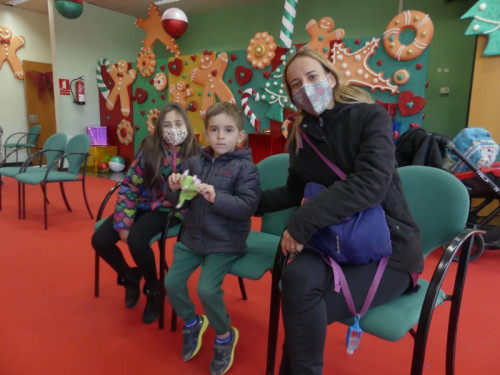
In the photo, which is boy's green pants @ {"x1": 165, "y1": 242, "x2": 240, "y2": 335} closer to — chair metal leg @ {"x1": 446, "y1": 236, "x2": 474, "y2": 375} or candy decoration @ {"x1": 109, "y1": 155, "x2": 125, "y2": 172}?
chair metal leg @ {"x1": 446, "y1": 236, "x2": 474, "y2": 375}

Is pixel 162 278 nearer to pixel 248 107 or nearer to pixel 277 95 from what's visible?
pixel 277 95

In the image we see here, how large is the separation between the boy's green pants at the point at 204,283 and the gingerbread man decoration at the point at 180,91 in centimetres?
466

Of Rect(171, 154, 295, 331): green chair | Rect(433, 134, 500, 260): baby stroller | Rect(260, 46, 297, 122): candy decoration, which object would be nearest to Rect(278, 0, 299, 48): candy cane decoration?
Rect(260, 46, 297, 122): candy decoration

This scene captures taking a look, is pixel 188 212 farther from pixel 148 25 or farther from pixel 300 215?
pixel 148 25

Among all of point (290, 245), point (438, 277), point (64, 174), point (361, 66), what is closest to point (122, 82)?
point (64, 174)

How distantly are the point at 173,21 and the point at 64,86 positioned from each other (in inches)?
93.8

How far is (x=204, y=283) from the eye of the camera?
1422 millimetres

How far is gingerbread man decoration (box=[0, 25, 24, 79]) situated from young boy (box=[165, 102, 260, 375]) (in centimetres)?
749

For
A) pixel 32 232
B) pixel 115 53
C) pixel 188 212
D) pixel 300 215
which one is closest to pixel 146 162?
pixel 188 212

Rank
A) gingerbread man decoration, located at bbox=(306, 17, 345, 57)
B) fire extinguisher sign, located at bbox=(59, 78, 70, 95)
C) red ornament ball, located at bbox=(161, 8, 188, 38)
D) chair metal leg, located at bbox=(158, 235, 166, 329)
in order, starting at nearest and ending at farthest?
1. chair metal leg, located at bbox=(158, 235, 166, 329)
2. gingerbread man decoration, located at bbox=(306, 17, 345, 57)
3. red ornament ball, located at bbox=(161, 8, 188, 38)
4. fire extinguisher sign, located at bbox=(59, 78, 70, 95)

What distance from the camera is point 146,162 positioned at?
185 cm

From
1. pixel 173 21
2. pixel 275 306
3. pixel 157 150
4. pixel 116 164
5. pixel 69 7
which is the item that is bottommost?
pixel 116 164

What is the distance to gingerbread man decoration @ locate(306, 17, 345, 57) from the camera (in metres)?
4.43

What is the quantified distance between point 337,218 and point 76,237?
270 centimetres
